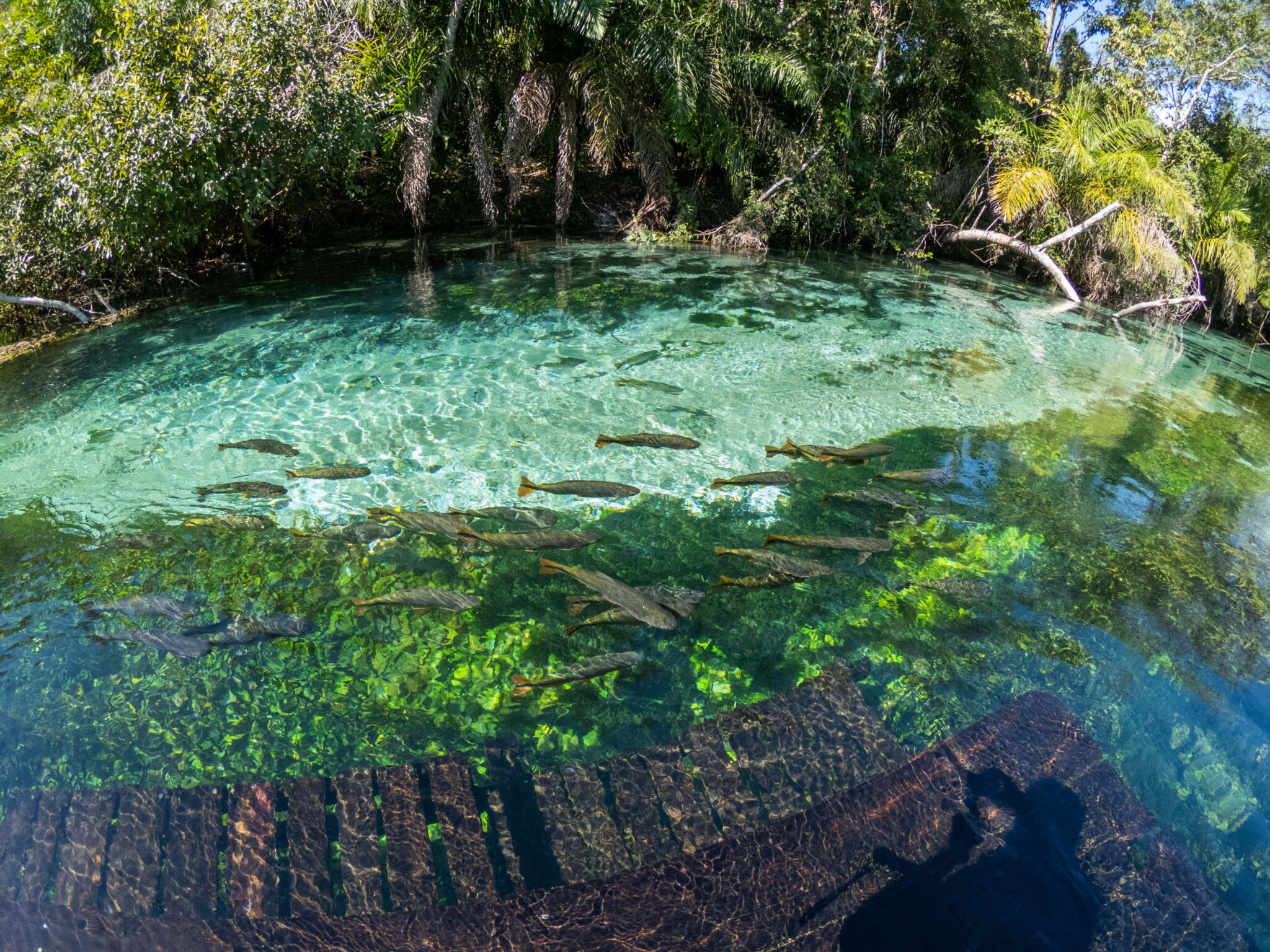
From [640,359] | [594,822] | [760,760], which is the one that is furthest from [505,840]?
[640,359]

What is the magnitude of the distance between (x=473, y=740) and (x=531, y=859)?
84cm

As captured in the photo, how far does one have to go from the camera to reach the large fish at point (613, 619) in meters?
4.62

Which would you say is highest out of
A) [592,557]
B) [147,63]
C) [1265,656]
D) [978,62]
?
[978,62]

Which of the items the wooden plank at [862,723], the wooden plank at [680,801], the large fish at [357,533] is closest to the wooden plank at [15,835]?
the large fish at [357,533]

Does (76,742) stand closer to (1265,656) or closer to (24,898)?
(24,898)

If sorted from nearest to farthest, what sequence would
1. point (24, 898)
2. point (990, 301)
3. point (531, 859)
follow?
1. point (24, 898)
2. point (531, 859)
3. point (990, 301)

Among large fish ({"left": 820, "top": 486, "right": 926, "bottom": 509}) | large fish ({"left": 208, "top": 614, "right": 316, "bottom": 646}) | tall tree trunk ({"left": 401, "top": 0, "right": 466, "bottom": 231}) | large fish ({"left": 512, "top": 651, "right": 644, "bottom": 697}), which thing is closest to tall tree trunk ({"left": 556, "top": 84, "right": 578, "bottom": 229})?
tall tree trunk ({"left": 401, "top": 0, "right": 466, "bottom": 231})

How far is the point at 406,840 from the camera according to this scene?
11.5 feet

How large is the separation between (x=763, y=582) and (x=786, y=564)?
0.92 feet

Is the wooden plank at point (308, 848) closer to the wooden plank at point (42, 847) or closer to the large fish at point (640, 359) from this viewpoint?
the wooden plank at point (42, 847)

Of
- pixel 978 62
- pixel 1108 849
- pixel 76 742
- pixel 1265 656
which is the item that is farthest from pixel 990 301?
pixel 76 742

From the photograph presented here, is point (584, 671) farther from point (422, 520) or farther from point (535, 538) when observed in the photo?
point (422, 520)

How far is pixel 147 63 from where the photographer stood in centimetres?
1018

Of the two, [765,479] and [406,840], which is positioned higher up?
[765,479]
